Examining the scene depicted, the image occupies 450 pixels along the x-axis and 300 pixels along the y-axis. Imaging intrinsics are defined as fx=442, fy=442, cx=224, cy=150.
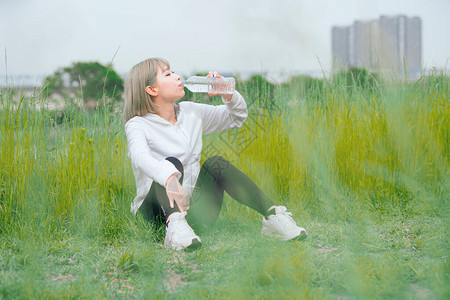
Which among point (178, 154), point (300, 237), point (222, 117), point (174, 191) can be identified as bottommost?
point (300, 237)

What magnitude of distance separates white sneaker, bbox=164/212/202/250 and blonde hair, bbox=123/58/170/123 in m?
0.62

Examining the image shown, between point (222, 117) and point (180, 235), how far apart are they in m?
0.80

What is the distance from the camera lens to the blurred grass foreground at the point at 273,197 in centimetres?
173

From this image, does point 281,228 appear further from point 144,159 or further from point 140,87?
point 140,87

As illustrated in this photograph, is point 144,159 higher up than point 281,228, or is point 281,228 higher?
point 144,159

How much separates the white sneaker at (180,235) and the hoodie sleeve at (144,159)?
0.75ft

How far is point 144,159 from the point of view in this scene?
209 cm

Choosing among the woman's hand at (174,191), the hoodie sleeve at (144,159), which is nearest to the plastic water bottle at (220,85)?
the hoodie sleeve at (144,159)

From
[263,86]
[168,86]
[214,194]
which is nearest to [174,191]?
[214,194]

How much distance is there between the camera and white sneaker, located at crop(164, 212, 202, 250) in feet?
6.77

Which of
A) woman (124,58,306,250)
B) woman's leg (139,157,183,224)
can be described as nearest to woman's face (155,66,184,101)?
woman (124,58,306,250)

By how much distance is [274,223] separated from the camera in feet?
7.61

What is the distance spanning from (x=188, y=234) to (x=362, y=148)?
1.55 m

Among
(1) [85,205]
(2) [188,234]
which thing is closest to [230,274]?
(2) [188,234]
